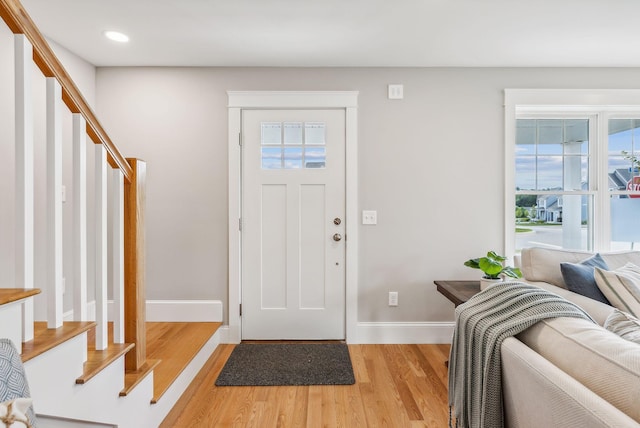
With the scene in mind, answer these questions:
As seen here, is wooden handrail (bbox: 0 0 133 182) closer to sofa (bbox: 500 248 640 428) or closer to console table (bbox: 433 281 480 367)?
sofa (bbox: 500 248 640 428)

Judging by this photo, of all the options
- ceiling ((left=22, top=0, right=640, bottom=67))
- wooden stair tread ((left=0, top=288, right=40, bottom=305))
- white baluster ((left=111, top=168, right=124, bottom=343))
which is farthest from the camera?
ceiling ((left=22, top=0, right=640, bottom=67))

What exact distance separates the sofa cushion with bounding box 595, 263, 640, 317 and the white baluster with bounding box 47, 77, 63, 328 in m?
2.51

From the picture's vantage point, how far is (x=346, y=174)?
2.96 m

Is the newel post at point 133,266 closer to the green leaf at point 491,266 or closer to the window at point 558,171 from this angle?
the green leaf at point 491,266

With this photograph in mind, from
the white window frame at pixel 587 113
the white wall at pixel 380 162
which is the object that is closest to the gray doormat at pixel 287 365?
the white wall at pixel 380 162

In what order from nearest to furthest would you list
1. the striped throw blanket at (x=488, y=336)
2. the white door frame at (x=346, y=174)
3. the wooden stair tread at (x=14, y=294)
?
1. the wooden stair tread at (x=14, y=294)
2. the striped throw blanket at (x=488, y=336)
3. the white door frame at (x=346, y=174)

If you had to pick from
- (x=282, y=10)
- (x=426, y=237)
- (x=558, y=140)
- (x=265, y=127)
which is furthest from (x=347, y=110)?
(x=558, y=140)

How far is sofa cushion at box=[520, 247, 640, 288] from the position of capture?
2.28 m

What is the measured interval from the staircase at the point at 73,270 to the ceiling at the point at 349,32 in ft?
2.17

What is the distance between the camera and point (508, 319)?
3.76ft

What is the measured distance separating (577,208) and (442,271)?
1.35 meters

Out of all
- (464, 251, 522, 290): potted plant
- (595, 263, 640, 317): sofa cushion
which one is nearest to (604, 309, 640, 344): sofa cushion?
(595, 263, 640, 317): sofa cushion

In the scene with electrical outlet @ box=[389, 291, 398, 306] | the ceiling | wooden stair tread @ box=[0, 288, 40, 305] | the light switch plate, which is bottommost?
electrical outlet @ box=[389, 291, 398, 306]

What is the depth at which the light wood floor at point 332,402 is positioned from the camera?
6.31 feet
